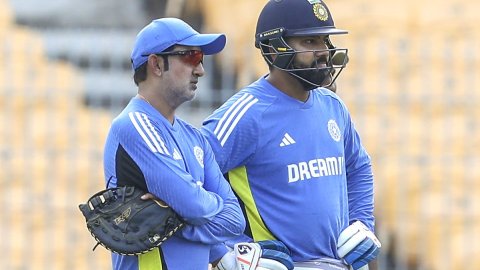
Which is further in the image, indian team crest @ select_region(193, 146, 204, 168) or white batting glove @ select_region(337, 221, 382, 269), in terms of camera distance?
white batting glove @ select_region(337, 221, 382, 269)

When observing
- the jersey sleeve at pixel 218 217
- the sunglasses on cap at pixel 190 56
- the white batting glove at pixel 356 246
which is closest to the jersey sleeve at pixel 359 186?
the white batting glove at pixel 356 246

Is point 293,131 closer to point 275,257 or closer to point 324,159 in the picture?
point 324,159

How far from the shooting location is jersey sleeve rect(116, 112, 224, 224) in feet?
12.5

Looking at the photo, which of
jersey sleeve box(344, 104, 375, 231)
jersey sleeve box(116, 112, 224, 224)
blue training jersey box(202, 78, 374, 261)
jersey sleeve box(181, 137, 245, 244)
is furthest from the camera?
jersey sleeve box(344, 104, 375, 231)

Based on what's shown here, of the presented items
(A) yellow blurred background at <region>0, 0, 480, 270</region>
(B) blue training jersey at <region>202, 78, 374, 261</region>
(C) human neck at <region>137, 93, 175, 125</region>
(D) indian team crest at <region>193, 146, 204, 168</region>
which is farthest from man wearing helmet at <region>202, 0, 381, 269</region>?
(A) yellow blurred background at <region>0, 0, 480, 270</region>

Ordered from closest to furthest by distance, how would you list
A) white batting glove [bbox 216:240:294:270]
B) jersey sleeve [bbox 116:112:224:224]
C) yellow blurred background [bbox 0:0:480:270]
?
jersey sleeve [bbox 116:112:224:224]
white batting glove [bbox 216:240:294:270]
yellow blurred background [bbox 0:0:480:270]

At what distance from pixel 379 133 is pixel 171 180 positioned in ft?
13.0

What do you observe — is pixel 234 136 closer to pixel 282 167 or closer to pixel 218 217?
pixel 282 167

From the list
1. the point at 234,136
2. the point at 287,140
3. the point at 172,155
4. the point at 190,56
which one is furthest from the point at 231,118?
the point at 172,155

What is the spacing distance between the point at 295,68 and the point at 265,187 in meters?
0.44

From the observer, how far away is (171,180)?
3791 millimetres

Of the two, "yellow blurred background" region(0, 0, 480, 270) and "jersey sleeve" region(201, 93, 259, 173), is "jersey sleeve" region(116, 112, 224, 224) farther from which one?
"yellow blurred background" region(0, 0, 480, 270)

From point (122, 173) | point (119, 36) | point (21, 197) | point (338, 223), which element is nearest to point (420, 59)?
point (119, 36)

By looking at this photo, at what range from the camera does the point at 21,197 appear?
773cm
